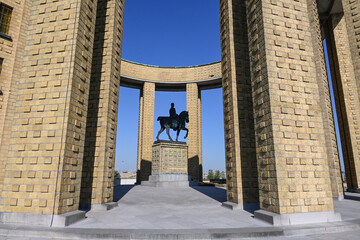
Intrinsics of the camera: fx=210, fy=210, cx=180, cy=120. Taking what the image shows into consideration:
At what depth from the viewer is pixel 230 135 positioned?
23.1 feet

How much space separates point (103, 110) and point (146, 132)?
1536 centimetres

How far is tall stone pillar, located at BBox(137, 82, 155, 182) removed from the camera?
21.4m

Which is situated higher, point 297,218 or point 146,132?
point 146,132

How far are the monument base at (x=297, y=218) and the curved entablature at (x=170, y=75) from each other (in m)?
18.6

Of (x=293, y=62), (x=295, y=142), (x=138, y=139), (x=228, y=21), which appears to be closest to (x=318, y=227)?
(x=295, y=142)

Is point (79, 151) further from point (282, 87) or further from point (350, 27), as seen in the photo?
point (350, 27)

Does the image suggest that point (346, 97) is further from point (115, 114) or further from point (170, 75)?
point (170, 75)

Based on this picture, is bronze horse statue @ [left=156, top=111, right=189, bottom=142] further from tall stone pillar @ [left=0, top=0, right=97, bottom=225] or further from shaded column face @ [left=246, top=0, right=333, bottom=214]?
shaded column face @ [left=246, top=0, right=333, bottom=214]

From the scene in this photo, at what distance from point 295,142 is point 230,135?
230 cm

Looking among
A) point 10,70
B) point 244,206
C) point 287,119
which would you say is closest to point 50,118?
point 287,119

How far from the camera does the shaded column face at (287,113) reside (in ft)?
15.7

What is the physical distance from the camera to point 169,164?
657 inches

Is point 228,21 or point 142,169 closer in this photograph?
point 228,21

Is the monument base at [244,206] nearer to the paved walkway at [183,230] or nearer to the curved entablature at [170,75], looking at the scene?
the paved walkway at [183,230]
